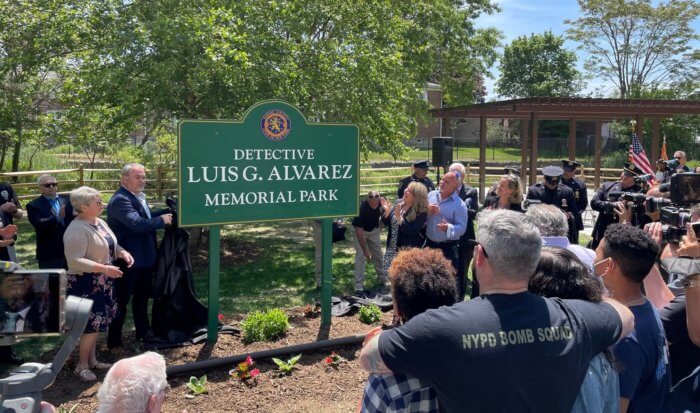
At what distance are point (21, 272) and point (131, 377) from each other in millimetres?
536

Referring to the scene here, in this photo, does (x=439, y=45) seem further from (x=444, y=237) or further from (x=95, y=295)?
(x=95, y=295)

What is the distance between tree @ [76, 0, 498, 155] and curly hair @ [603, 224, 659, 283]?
6.93m

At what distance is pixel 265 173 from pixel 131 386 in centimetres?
377

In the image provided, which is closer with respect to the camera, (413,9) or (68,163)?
(413,9)

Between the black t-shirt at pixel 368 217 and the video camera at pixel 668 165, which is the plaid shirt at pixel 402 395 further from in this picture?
the video camera at pixel 668 165

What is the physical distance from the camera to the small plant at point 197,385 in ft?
14.8

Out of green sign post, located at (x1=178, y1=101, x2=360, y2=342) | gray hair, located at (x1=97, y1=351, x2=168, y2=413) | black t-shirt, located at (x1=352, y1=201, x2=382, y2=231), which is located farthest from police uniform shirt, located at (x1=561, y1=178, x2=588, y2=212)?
gray hair, located at (x1=97, y1=351, x2=168, y2=413)

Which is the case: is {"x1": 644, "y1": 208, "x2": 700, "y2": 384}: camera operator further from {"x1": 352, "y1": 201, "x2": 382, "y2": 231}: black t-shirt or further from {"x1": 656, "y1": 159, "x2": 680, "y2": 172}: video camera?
{"x1": 656, "y1": 159, "x2": 680, "y2": 172}: video camera

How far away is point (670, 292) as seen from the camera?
3033 millimetres

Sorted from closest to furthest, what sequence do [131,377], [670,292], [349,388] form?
[131,377], [670,292], [349,388]

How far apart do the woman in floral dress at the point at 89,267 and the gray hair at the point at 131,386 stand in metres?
2.83

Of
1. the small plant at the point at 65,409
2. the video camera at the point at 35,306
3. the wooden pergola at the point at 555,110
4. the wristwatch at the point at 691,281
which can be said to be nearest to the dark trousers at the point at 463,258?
the small plant at the point at 65,409

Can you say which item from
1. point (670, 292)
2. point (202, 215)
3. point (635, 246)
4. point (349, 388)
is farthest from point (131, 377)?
point (202, 215)

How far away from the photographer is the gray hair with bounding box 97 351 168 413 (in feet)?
6.57
